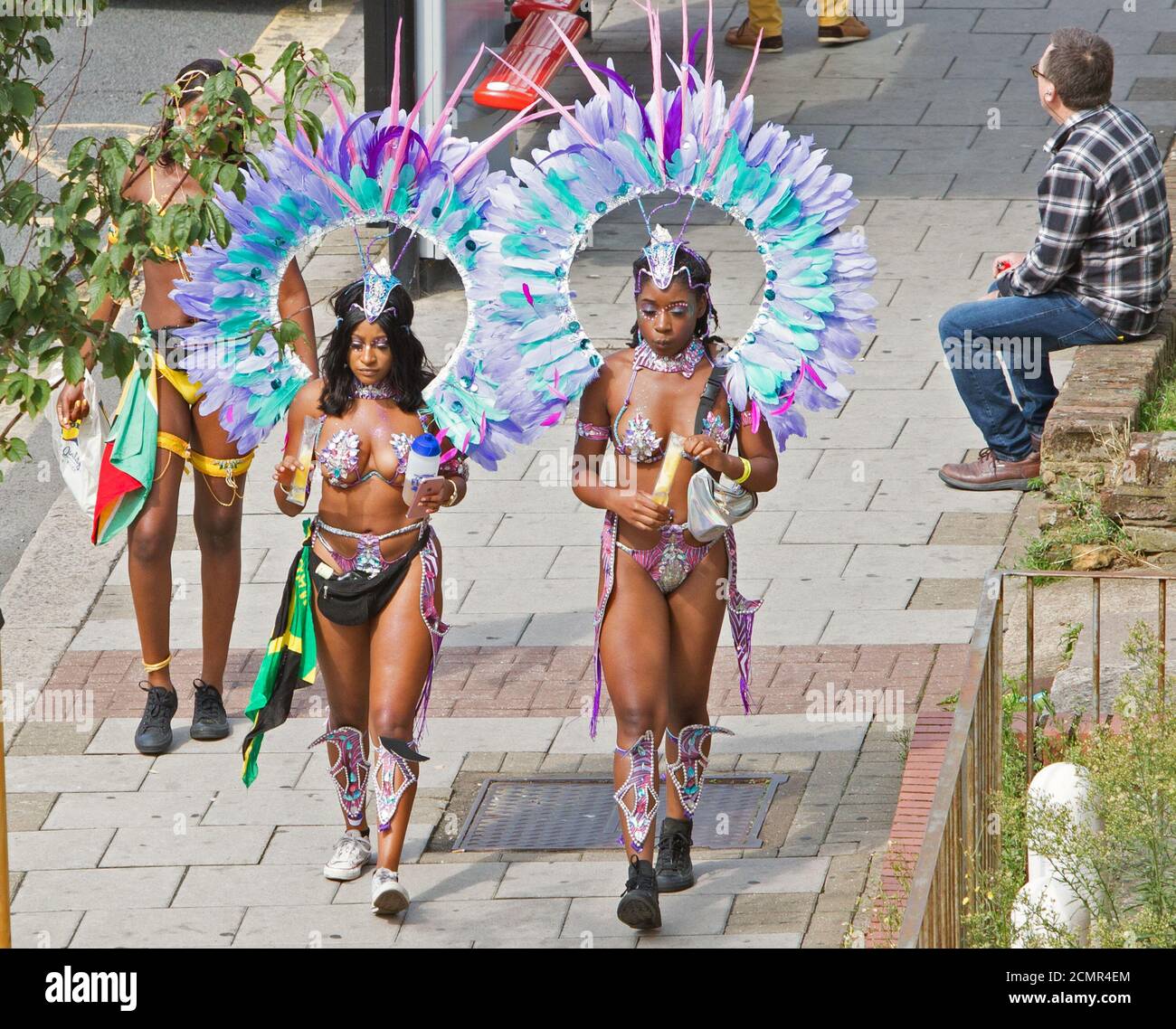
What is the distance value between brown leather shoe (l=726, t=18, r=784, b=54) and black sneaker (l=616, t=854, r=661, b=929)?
996 cm

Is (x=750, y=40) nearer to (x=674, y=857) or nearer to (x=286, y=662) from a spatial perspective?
(x=286, y=662)

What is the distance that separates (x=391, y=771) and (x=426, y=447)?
3.32 ft

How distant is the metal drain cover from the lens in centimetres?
708

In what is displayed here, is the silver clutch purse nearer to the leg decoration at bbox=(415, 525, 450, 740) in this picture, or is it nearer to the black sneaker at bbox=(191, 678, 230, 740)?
the leg decoration at bbox=(415, 525, 450, 740)

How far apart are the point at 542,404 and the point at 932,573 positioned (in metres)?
2.96

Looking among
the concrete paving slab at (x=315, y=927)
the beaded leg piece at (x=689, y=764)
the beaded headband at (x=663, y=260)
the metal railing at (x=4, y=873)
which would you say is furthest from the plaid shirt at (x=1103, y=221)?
the metal railing at (x=4, y=873)

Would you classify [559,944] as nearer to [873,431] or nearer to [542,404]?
[542,404]

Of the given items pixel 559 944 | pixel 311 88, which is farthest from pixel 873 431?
pixel 311 88

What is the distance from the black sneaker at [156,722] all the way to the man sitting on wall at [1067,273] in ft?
12.6

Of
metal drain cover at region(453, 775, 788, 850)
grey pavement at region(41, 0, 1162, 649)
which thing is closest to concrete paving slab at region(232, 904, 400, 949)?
metal drain cover at region(453, 775, 788, 850)

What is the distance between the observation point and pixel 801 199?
→ 250 inches

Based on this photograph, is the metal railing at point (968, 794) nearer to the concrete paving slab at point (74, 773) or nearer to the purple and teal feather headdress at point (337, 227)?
the purple and teal feather headdress at point (337, 227)

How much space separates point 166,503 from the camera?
785cm

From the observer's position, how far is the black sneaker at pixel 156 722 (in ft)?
25.5
